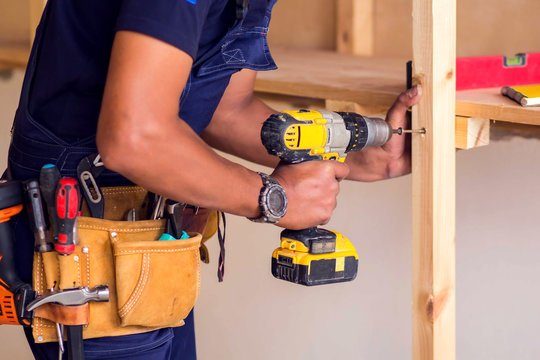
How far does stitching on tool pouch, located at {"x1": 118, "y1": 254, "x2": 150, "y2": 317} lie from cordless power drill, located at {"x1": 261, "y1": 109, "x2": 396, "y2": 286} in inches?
10.0

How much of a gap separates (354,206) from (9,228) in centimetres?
137

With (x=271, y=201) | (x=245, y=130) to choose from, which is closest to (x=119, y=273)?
(x=271, y=201)

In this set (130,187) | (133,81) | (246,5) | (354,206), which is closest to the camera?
(133,81)

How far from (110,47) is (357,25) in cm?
178

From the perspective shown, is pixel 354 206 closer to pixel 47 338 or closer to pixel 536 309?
pixel 536 309

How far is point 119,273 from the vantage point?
1461mm

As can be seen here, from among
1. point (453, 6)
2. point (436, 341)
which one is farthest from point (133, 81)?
point (436, 341)

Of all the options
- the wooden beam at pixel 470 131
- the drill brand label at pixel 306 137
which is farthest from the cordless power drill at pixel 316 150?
the wooden beam at pixel 470 131

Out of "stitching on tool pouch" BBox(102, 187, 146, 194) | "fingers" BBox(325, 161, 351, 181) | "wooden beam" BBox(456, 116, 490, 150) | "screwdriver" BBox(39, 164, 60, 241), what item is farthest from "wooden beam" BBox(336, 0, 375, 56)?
"screwdriver" BBox(39, 164, 60, 241)

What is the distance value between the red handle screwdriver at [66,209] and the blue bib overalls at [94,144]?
0.06 m

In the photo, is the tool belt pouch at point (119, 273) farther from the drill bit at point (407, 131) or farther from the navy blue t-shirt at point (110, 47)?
the drill bit at point (407, 131)

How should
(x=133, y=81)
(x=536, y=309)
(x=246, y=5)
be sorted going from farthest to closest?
(x=536, y=309)
(x=246, y=5)
(x=133, y=81)

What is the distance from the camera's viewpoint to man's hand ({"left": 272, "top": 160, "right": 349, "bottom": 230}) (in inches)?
59.5

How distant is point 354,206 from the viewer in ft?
8.78
